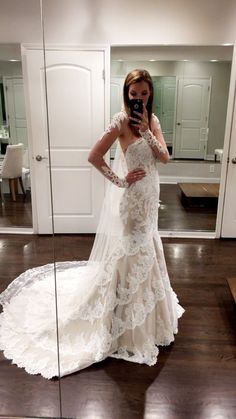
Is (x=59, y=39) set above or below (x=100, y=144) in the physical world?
above

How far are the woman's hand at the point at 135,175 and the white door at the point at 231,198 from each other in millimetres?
1790

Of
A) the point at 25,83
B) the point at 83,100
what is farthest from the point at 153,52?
the point at 25,83

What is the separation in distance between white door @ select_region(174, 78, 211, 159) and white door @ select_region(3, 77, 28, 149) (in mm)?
1457

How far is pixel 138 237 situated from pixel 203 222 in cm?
191

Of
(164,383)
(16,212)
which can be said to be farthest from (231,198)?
(16,212)

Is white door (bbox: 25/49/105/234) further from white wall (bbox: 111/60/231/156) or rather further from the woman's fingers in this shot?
the woman's fingers

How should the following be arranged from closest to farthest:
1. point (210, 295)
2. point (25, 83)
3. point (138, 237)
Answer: point (138, 237)
point (210, 295)
point (25, 83)

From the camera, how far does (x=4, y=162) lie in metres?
3.04

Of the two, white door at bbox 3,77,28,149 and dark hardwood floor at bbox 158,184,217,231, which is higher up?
white door at bbox 3,77,28,149

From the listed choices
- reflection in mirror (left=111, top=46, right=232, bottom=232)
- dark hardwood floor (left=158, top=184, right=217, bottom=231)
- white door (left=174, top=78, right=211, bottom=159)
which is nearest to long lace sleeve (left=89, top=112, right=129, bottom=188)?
reflection in mirror (left=111, top=46, right=232, bottom=232)

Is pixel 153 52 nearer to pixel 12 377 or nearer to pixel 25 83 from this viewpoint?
pixel 25 83

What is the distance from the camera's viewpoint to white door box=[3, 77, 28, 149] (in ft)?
9.18

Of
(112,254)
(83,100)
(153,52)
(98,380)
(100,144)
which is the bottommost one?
(98,380)

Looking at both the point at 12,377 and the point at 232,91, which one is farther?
the point at 232,91
